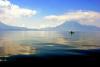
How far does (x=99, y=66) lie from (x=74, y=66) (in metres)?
4.01

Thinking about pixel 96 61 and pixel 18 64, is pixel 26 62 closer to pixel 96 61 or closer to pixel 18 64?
pixel 18 64

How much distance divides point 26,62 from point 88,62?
36.1 feet

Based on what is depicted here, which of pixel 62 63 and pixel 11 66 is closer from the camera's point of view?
pixel 11 66

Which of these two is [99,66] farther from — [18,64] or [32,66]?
[18,64]

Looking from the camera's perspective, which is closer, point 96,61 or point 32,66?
point 32,66

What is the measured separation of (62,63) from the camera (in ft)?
A: 129

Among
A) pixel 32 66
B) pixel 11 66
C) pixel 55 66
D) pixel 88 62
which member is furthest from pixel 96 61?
pixel 11 66

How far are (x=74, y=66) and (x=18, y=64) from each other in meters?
9.24

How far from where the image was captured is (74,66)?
120 ft

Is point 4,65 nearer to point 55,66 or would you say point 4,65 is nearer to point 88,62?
point 55,66

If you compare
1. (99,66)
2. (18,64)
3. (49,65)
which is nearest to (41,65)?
(49,65)

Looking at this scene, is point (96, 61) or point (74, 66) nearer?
point (74, 66)

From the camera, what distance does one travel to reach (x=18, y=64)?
37.2m

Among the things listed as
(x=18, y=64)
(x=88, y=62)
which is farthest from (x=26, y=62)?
A: (x=88, y=62)
